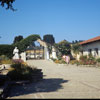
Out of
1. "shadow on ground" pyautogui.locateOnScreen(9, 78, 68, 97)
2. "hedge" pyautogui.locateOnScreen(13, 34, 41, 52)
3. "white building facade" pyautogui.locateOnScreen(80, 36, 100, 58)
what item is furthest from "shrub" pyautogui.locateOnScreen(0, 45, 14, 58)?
"shadow on ground" pyautogui.locateOnScreen(9, 78, 68, 97)

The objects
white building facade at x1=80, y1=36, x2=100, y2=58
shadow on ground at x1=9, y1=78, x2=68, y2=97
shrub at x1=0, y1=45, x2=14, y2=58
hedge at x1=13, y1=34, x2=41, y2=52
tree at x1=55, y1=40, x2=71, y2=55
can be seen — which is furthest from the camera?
hedge at x1=13, y1=34, x2=41, y2=52

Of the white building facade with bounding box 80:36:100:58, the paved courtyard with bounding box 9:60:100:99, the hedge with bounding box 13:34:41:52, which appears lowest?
the paved courtyard with bounding box 9:60:100:99

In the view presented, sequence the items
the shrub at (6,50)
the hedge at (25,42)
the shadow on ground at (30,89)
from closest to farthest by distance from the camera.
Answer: the shadow on ground at (30,89) < the shrub at (6,50) < the hedge at (25,42)

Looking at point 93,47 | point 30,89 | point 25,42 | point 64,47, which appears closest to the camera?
point 30,89

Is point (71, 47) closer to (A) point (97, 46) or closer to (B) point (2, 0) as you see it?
(A) point (97, 46)

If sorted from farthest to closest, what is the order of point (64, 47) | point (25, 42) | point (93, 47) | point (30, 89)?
point (25, 42)
point (64, 47)
point (93, 47)
point (30, 89)

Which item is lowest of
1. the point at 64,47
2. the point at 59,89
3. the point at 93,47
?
the point at 59,89

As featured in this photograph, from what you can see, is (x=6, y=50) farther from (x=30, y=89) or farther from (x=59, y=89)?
(x=59, y=89)

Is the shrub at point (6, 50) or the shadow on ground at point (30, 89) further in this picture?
the shrub at point (6, 50)

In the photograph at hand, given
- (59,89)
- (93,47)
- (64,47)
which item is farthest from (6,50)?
(59,89)

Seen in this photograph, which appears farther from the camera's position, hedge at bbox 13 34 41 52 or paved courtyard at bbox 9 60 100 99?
hedge at bbox 13 34 41 52

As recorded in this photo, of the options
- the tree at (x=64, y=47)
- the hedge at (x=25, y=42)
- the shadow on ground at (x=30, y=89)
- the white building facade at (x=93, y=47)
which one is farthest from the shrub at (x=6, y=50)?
the shadow on ground at (x=30, y=89)

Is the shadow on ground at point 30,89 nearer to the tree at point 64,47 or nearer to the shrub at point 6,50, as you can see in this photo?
the tree at point 64,47

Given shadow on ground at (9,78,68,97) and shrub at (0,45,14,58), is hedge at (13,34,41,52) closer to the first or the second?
shrub at (0,45,14,58)
